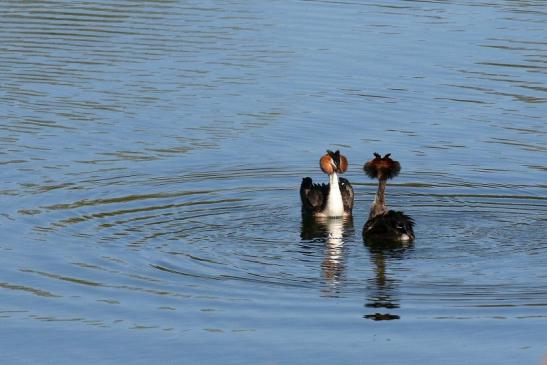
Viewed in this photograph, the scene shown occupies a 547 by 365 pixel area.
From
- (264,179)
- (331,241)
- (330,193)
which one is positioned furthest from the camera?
(264,179)

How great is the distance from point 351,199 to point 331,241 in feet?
4.67

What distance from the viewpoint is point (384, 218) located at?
54.4ft

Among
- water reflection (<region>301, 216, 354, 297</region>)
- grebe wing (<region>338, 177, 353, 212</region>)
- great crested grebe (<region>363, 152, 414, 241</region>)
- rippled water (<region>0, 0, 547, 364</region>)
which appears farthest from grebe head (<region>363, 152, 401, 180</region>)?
grebe wing (<region>338, 177, 353, 212</region>)

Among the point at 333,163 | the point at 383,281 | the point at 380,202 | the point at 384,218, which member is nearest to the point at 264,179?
the point at 333,163

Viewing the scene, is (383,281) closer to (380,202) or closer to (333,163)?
(380,202)

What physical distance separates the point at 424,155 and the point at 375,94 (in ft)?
11.2

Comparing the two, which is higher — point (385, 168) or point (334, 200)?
point (385, 168)

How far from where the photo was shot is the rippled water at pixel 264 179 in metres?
13.0

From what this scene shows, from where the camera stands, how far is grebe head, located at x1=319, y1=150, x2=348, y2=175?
18.2 m

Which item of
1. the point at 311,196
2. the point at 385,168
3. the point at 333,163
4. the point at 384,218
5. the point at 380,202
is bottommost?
the point at 384,218

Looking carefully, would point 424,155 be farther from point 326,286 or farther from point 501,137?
point 326,286

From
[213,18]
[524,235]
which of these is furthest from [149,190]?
[213,18]

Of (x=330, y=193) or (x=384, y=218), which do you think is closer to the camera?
(x=384, y=218)

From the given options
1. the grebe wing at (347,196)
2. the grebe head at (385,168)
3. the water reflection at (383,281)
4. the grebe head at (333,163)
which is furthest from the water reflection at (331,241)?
the grebe head at (385,168)
